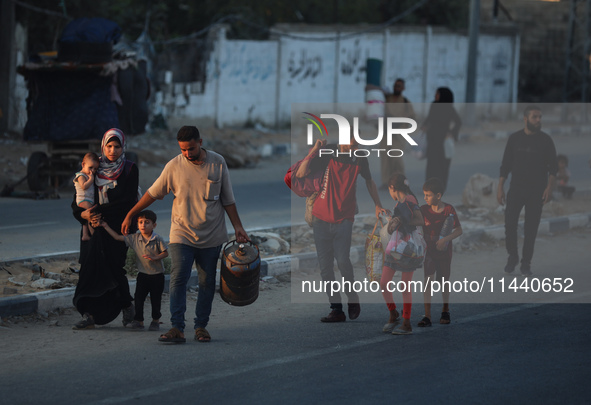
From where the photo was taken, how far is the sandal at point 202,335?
20.9 ft

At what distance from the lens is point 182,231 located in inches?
248

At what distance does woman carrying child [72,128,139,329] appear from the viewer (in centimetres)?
662

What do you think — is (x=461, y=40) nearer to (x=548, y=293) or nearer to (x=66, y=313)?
(x=548, y=293)

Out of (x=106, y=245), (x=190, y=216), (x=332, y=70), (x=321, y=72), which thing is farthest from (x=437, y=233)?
(x=332, y=70)

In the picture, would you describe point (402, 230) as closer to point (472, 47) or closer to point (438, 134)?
point (438, 134)

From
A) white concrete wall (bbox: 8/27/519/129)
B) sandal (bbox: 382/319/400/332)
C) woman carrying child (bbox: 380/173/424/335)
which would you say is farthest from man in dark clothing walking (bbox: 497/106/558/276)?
white concrete wall (bbox: 8/27/519/129)

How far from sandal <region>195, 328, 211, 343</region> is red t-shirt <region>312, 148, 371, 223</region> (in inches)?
49.4

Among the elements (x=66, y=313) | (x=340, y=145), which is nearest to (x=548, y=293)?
(x=340, y=145)

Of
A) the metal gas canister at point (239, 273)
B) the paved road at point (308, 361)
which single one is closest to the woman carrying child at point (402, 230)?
the paved road at point (308, 361)

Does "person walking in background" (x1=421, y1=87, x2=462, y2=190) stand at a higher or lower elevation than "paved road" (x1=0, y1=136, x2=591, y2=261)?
higher

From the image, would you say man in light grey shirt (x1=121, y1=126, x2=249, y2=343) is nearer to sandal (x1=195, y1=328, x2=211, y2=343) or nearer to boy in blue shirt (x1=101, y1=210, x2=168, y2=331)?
sandal (x1=195, y1=328, x2=211, y2=343)

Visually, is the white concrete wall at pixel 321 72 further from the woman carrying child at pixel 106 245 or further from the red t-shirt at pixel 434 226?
the red t-shirt at pixel 434 226

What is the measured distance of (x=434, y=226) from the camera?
701 centimetres

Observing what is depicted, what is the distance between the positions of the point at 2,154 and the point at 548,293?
37.3 ft
